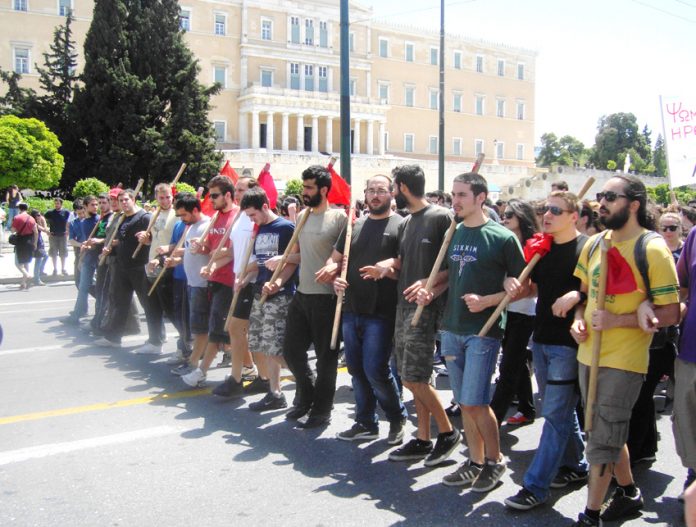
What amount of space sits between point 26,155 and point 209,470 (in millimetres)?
23976

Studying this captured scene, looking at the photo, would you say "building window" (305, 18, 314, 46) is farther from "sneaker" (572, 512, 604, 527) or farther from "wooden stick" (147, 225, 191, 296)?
"sneaker" (572, 512, 604, 527)

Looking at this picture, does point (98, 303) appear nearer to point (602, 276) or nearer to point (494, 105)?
point (602, 276)

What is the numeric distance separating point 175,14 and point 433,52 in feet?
135

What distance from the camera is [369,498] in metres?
4.43

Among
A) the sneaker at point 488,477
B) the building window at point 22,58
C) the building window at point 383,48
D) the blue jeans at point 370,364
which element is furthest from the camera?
the building window at point 383,48

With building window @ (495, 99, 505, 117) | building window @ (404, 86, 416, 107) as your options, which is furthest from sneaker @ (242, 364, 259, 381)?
building window @ (495, 99, 505, 117)

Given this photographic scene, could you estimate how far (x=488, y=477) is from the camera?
4535 mm

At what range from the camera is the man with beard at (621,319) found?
371 centimetres

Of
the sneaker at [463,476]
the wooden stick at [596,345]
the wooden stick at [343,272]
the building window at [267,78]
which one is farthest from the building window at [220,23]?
the wooden stick at [596,345]

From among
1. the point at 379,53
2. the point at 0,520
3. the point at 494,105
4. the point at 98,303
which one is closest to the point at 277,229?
the point at 0,520

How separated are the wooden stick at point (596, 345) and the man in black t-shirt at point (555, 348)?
298mm

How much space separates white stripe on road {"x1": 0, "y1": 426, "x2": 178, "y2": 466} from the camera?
5.03 meters

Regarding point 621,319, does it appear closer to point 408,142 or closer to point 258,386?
point 258,386

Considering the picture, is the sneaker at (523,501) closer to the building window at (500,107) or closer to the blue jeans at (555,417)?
the blue jeans at (555,417)
